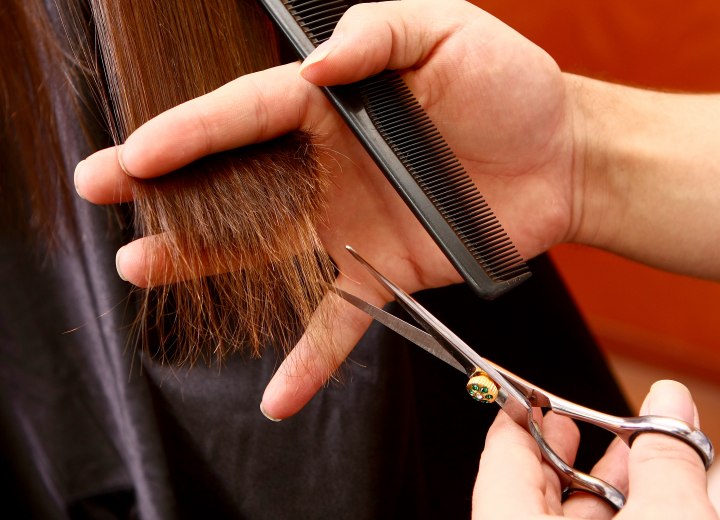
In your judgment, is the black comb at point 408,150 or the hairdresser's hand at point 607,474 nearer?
the hairdresser's hand at point 607,474

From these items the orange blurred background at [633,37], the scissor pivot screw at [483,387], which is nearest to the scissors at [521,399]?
the scissor pivot screw at [483,387]

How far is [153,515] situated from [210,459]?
86mm

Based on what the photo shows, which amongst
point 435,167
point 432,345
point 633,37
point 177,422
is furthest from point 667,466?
point 633,37

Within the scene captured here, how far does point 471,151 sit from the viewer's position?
0.73 meters

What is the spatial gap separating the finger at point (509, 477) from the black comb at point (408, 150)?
Result: 120 mm

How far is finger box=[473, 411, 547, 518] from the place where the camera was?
1.54 feet

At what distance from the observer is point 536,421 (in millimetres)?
597

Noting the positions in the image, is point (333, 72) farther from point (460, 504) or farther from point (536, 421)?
point (460, 504)

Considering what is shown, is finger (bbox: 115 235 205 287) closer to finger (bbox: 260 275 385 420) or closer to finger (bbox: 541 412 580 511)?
finger (bbox: 260 275 385 420)

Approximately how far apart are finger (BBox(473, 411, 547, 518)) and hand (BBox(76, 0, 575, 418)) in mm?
203

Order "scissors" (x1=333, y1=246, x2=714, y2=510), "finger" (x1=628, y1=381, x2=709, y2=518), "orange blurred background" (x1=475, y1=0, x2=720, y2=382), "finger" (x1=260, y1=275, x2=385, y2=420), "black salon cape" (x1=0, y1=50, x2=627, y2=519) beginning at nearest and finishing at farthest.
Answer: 1. "finger" (x1=628, y1=381, x2=709, y2=518)
2. "scissors" (x1=333, y1=246, x2=714, y2=510)
3. "finger" (x1=260, y1=275, x2=385, y2=420)
4. "black salon cape" (x1=0, y1=50, x2=627, y2=519)
5. "orange blurred background" (x1=475, y1=0, x2=720, y2=382)

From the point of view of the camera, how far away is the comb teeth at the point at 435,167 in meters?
0.61

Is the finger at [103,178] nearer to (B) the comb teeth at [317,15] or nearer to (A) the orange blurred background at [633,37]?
(B) the comb teeth at [317,15]

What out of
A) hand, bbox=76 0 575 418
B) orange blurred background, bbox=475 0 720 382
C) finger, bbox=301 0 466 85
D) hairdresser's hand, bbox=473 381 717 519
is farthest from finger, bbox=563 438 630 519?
orange blurred background, bbox=475 0 720 382
